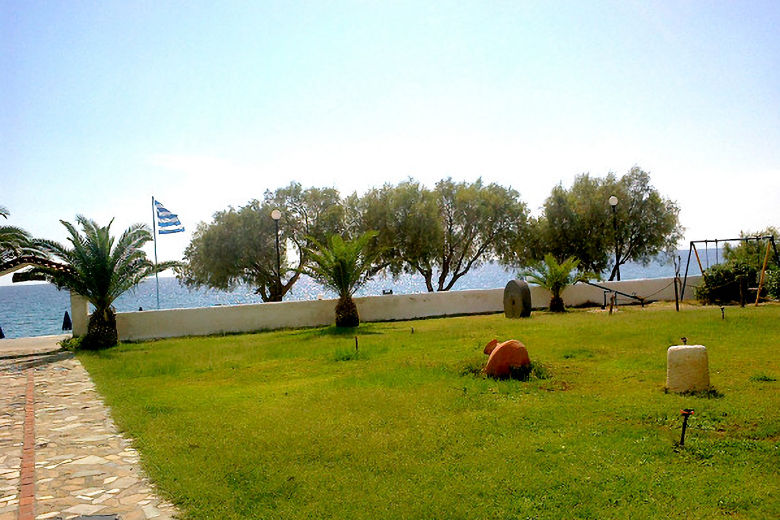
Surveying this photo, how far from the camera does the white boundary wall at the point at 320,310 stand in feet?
65.4

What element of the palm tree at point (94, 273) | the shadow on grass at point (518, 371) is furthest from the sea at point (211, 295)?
the shadow on grass at point (518, 371)

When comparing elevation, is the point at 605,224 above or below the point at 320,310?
above

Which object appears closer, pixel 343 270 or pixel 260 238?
pixel 343 270

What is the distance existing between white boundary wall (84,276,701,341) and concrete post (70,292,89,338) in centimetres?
3

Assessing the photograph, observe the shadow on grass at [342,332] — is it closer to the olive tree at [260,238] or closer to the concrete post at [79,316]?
the concrete post at [79,316]

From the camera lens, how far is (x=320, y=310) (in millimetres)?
21969

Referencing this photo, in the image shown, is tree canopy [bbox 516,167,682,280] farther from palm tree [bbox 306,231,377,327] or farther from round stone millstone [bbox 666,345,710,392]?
round stone millstone [bbox 666,345,710,392]

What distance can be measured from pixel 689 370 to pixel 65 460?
7.62 m

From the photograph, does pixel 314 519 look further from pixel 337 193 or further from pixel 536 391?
pixel 337 193

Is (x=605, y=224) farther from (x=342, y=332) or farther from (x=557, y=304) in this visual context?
(x=342, y=332)

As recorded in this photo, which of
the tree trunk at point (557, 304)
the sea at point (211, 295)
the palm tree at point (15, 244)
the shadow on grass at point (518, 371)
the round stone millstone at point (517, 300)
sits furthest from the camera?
the sea at point (211, 295)

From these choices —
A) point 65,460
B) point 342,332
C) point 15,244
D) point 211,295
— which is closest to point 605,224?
point 342,332

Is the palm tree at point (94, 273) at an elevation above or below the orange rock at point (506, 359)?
above

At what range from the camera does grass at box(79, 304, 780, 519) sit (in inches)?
194
